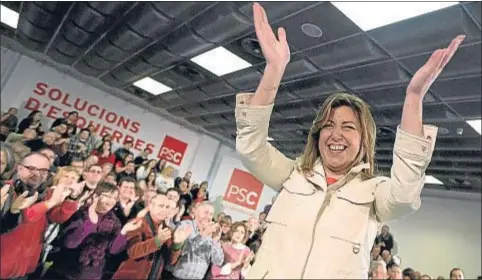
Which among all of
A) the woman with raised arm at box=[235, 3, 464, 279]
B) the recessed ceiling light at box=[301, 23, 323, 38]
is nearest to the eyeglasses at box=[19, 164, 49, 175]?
the woman with raised arm at box=[235, 3, 464, 279]

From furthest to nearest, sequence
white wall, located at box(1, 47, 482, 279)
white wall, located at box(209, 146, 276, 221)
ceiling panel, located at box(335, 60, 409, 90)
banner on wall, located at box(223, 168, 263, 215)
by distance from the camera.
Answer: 1. white wall, located at box(209, 146, 276, 221)
2. banner on wall, located at box(223, 168, 263, 215)
3. white wall, located at box(1, 47, 482, 279)
4. ceiling panel, located at box(335, 60, 409, 90)

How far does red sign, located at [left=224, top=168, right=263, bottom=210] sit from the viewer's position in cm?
809

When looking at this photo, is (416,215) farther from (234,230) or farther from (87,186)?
(87,186)

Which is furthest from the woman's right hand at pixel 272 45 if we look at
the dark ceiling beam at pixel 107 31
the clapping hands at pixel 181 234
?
the dark ceiling beam at pixel 107 31

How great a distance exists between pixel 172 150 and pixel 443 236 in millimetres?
5862

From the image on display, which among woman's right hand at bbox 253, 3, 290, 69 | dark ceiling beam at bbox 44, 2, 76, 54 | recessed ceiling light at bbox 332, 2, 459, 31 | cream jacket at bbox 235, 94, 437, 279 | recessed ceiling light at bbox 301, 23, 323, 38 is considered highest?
recessed ceiling light at bbox 332, 2, 459, 31

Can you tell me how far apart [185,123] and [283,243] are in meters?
7.87

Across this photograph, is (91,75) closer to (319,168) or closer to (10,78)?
(10,78)

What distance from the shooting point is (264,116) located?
809 mm

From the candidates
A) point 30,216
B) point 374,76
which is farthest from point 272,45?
point 374,76

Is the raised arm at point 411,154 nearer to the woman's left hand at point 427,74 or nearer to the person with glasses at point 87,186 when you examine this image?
the woman's left hand at point 427,74

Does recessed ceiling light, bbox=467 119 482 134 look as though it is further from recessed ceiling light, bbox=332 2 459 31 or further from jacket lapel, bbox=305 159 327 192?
jacket lapel, bbox=305 159 327 192

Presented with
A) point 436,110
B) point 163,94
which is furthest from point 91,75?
point 436,110

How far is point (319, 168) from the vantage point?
85 cm
